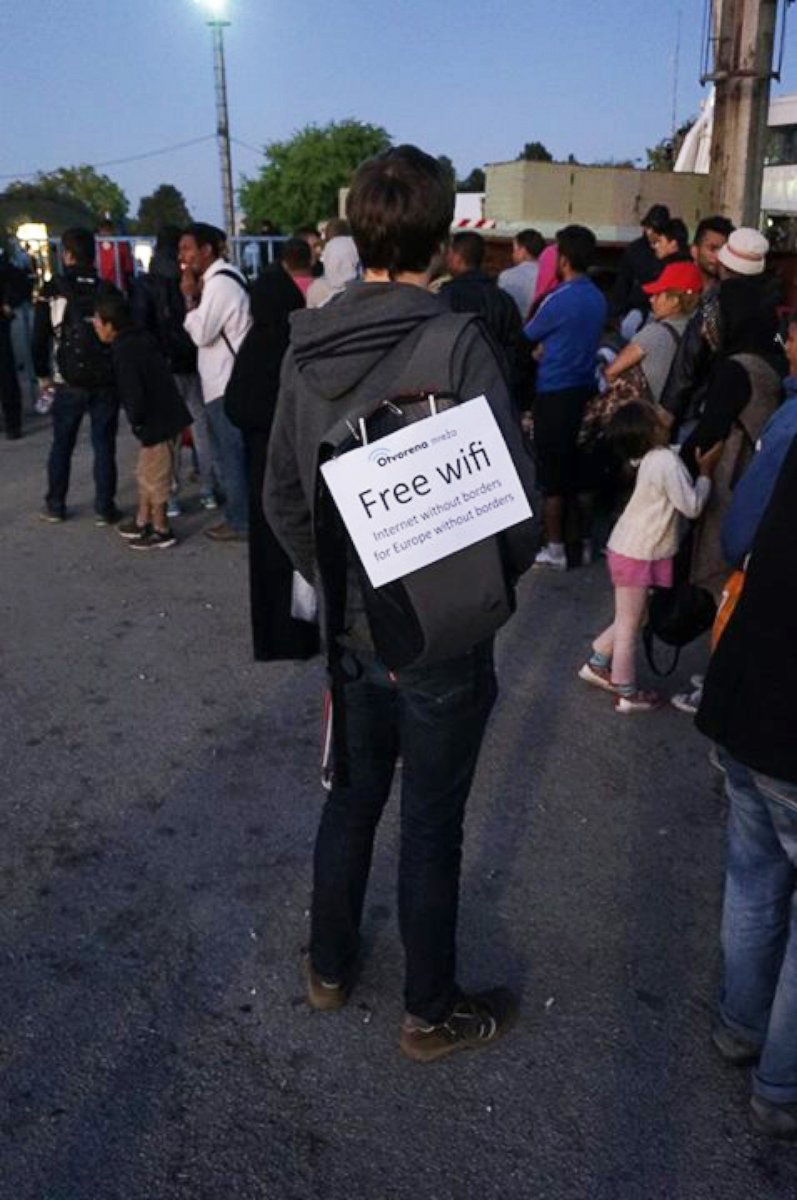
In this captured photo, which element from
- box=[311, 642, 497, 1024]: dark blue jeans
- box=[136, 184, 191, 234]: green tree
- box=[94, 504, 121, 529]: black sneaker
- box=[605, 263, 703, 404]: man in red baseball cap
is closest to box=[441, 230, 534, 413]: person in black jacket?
box=[605, 263, 703, 404]: man in red baseball cap

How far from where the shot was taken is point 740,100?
8938mm

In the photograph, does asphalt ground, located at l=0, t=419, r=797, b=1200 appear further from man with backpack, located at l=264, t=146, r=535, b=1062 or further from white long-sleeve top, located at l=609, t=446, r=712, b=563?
white long-sleeve top, located at l=609, t=446, r=712, b=563

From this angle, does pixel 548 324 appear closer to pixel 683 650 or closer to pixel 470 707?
pixel 683 650

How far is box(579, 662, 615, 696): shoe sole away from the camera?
14.9 ft

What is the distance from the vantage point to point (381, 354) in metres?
1.99

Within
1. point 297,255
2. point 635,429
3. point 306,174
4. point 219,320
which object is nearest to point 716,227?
point 297,255

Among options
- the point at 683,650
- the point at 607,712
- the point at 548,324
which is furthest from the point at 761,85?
the point at 607,712

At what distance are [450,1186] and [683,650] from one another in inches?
129

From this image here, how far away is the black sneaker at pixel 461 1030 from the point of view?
2.48 meters

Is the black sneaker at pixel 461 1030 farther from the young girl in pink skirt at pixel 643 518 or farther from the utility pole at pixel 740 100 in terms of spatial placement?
the utility pole at pixel 740 100

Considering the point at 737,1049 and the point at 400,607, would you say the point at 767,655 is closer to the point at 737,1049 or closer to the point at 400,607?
the point at 400,607

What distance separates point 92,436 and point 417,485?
5489mm

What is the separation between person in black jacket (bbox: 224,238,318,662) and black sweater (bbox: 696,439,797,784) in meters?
2.66

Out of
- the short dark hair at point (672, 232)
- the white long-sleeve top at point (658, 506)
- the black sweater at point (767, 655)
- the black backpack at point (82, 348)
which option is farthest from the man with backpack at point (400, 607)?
the short dark hair at point (672, 232)
